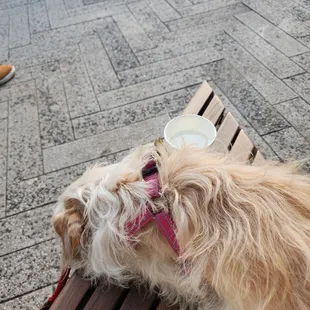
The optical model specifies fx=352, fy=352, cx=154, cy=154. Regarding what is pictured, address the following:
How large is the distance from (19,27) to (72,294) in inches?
162

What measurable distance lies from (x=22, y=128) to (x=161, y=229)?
232 centimetres

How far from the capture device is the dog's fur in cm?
119

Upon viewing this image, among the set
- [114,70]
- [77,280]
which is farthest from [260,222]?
[114,70]

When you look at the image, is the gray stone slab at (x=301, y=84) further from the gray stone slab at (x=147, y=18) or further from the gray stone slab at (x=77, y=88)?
the gray stone slab at (x=77, y=88)

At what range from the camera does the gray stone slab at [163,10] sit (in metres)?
4.33

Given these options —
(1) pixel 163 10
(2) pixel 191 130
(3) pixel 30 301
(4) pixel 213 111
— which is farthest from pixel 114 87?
(3) pixel 30 301

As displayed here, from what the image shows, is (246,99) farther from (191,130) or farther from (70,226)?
(70,226)

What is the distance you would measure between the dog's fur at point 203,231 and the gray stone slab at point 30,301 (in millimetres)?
687

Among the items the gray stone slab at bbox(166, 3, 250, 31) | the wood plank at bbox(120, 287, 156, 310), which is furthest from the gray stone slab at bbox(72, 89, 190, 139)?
the wood plank at bbox(120, 287, 156, 310)

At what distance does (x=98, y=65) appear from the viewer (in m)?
3.76

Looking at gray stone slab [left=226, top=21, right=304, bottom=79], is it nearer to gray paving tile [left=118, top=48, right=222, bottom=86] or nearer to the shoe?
gray paving tile [left=118, top=48, right=222, bottom=86]

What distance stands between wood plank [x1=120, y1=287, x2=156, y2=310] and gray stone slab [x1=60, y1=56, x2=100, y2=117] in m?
2.04

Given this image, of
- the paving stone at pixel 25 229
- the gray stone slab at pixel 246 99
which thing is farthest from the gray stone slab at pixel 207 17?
the paving stone at pixel 25 229

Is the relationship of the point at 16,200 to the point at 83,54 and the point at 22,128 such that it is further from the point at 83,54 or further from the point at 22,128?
the point at 83,54
